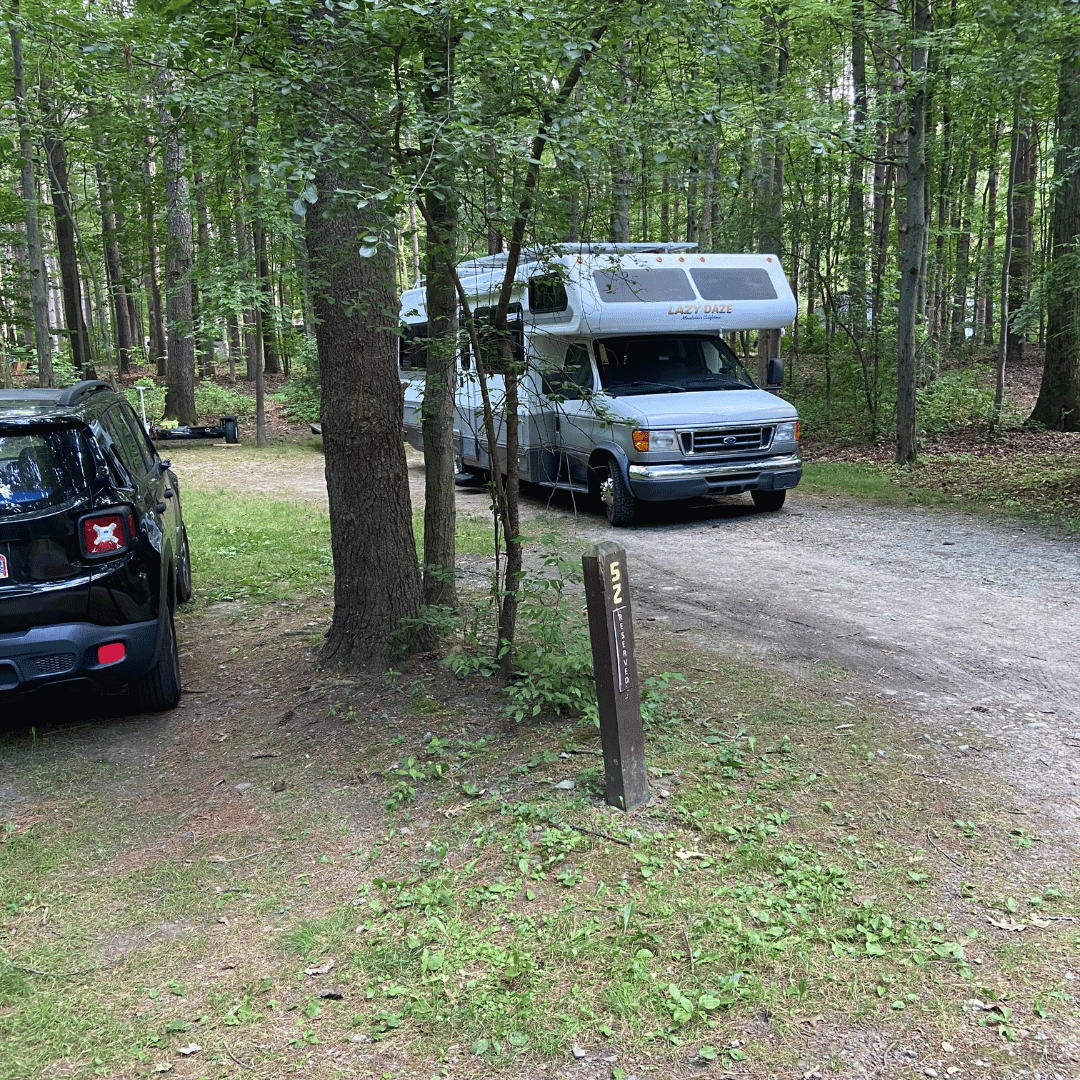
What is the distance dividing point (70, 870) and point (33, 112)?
6322 millimetres

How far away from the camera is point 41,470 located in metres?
4.82

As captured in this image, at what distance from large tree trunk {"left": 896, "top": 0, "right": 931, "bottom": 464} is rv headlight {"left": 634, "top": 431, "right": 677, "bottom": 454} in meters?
5.24

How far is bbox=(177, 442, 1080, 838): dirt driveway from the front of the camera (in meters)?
4.82

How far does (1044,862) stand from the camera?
12.0 feet

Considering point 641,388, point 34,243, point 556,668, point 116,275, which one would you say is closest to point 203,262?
point 34,243

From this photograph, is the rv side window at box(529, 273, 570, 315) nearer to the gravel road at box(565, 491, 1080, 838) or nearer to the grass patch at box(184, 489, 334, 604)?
the gravel road at box(565, 491, 1080, 838)

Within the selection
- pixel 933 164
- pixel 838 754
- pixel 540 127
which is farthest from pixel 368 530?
pixel 933 164

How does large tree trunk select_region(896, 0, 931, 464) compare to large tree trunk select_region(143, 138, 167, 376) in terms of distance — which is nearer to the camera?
large tree trunk select_region(896, 0, 931, 464)

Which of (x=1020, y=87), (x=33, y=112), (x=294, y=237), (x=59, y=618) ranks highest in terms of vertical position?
(x=1020, y=87)

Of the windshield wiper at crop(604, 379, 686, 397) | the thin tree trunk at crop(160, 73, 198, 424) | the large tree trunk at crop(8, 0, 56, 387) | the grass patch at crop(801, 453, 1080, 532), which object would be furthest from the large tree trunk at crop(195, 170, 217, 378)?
the grass patch at crop(801, 453, 1080, 532)

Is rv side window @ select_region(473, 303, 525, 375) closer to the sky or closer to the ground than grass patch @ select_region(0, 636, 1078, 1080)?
closer to the sky

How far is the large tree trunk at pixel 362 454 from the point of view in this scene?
5.44 m

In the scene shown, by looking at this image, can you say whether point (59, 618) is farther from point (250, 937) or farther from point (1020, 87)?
point (1020, 87)

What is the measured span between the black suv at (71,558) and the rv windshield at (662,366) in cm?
700
